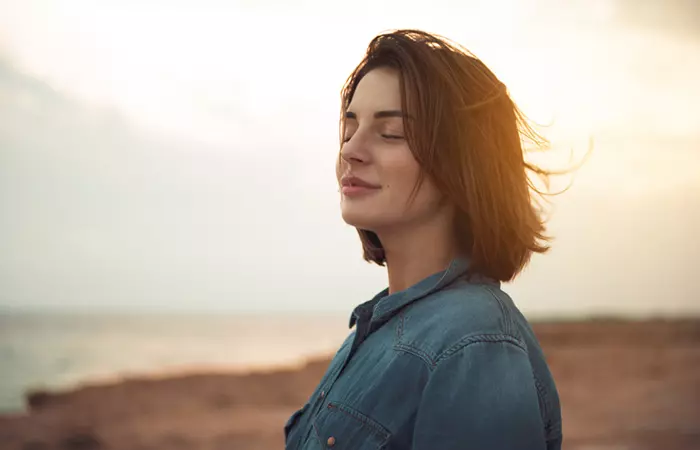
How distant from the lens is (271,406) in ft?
32.6

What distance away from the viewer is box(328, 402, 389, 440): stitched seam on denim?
57.0 inches

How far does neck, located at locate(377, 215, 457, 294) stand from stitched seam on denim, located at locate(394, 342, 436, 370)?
32cm

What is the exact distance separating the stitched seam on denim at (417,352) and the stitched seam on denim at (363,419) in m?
0.17

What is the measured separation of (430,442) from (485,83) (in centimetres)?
95

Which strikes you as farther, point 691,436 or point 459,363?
point 691,436

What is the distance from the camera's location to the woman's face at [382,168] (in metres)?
1.72

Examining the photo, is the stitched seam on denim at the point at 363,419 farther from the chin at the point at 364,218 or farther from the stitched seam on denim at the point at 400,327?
the chin at the point at 364,218

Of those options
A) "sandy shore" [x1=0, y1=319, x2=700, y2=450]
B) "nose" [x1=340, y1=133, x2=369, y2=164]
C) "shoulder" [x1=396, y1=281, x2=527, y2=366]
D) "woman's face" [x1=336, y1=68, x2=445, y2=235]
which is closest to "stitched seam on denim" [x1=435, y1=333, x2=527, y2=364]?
"shoulder" [x1=396, y1=281, x2=527, y2=366]

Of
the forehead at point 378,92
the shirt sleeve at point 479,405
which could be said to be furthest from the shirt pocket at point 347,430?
the forehead at point 378,92

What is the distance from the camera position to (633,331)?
14.7 metres

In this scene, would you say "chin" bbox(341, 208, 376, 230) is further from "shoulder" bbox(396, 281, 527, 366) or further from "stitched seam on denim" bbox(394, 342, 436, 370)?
"stitched seam on denim" bbox(394, 342, 436, 370)

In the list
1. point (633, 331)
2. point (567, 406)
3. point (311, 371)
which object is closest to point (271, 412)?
point (311, 371)

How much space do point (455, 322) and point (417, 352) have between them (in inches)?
4.2

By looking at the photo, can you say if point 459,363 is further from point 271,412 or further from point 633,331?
point 633,331
